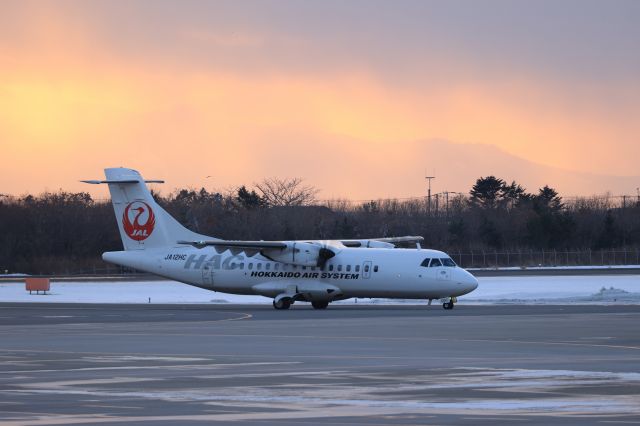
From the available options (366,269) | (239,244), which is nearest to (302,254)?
(239,244)

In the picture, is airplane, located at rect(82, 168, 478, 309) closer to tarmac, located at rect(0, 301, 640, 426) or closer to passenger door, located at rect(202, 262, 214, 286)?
passenger door, located at rect(202, 262, 214, 286)

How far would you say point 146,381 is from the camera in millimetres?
16609

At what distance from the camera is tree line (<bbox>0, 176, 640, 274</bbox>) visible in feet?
368

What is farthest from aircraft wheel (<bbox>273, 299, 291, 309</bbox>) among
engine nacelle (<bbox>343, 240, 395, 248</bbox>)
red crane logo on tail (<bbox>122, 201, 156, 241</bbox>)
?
red crane logo on tail (<bbox>122, 201, 156, 241</bbox>)

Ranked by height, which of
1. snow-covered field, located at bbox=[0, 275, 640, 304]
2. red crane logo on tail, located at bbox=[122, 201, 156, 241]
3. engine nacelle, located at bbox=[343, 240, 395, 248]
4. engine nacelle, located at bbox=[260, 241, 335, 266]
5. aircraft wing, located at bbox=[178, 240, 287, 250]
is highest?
red crane logo on tail, located at bbox=[122, 201, 156, 241]

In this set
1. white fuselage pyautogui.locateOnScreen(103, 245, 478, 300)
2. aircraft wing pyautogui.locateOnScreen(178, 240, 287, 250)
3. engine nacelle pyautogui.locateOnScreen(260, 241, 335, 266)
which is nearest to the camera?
white fuselage pyautogui.locateOnScreen(103, 245, 478, 300)

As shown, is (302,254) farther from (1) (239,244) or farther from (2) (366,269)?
(2) (366,269)

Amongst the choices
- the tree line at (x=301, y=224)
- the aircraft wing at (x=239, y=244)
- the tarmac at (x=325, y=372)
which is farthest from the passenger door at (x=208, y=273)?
the tree line at (x=301, y=224)

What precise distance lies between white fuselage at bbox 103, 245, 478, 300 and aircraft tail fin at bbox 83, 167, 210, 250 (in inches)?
19.3

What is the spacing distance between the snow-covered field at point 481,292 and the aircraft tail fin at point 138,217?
5637 mm

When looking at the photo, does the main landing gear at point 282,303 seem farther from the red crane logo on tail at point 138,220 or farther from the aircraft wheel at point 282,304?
the red crane logo on tail at point 138,220

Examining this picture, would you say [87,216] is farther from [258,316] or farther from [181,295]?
[258,316]

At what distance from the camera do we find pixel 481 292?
6062 centimetres

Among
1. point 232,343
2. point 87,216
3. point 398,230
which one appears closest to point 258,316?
point 232,343
